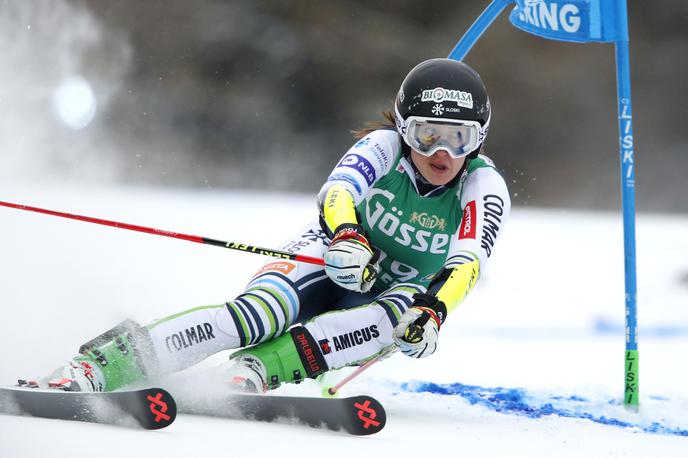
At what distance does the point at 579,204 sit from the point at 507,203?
10.3 metres

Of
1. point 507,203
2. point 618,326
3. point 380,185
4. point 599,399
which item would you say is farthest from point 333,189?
point 618,326

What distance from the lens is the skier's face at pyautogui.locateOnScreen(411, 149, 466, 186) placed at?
322 centimetres

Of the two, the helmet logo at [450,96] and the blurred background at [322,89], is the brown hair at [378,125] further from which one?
the blurred background at [322,89]

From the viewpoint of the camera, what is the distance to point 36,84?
1123 centimetres

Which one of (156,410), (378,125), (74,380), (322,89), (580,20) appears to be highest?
(322,89)

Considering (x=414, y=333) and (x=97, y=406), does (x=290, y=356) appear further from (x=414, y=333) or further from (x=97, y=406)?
(x=97, y=406)

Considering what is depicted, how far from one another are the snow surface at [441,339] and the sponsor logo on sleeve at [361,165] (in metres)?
0.80

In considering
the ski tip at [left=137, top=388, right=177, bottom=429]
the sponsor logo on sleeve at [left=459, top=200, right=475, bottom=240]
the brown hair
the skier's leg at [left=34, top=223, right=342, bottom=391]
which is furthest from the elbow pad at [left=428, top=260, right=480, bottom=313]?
the ski tip at [left=137, top=388, right=177, bottom=429]

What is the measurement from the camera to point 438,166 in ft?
10.7

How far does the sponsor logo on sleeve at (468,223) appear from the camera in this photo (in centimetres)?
311

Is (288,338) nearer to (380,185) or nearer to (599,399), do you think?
(380,185)

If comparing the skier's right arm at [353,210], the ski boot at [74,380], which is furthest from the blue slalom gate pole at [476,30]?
the ski boot at [74,380]

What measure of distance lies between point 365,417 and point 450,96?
1098mm

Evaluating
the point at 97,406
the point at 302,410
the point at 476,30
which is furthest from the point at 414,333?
the point at 476,30
